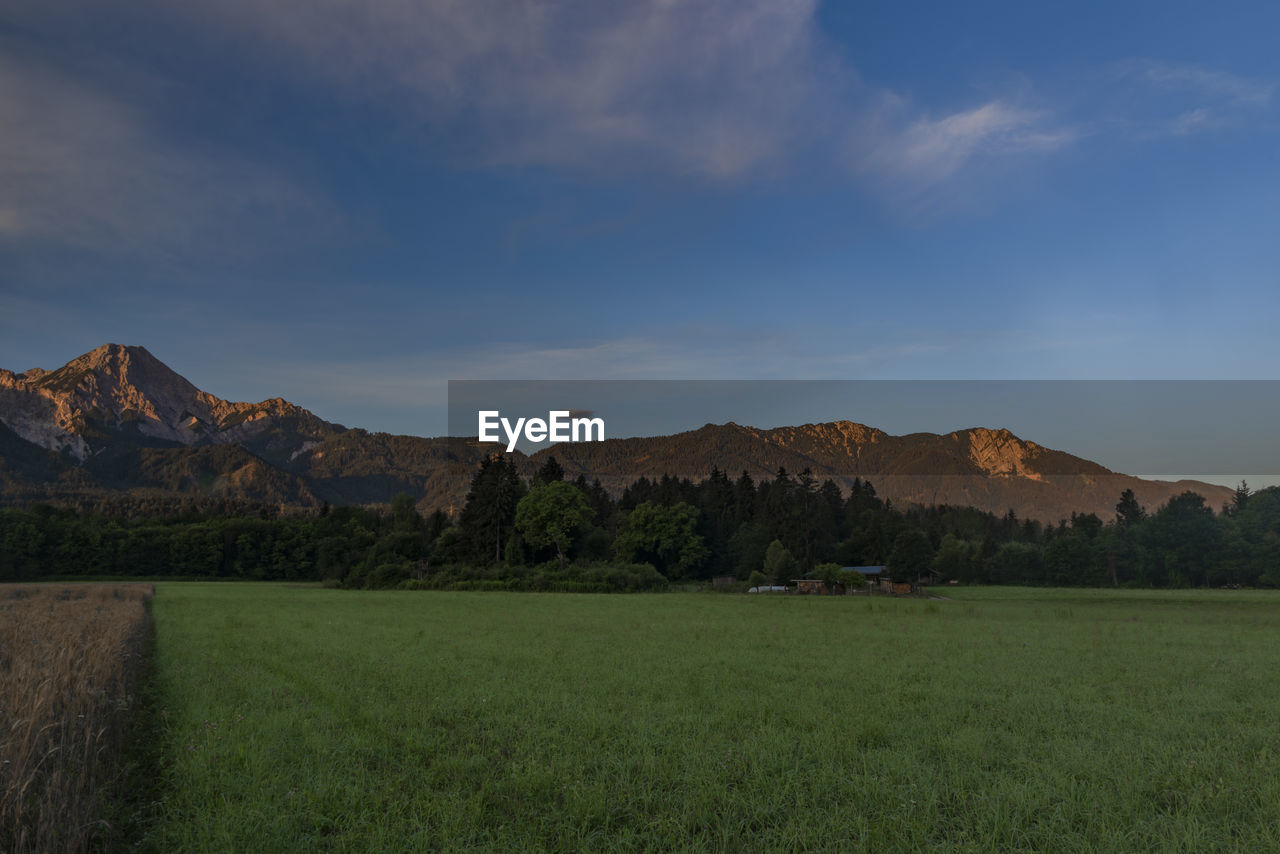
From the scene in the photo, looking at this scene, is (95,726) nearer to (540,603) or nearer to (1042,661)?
(1042,661)

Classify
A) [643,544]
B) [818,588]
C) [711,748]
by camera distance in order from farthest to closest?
[643,544], [818,588], [711,748]

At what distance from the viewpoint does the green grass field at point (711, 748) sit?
7.12 metres

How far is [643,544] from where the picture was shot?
87.5 metres

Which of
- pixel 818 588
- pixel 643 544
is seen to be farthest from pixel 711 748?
pixel 643 544

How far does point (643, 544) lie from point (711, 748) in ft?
257

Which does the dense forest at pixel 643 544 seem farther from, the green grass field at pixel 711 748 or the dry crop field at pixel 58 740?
the dry crop field at pixel 58 740

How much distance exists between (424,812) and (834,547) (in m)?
96.4

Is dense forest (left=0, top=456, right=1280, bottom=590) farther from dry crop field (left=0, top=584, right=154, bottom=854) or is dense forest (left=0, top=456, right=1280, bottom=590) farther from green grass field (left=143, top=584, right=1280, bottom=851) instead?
dry crop field (left=0, top=584, right=154, bottom=854)

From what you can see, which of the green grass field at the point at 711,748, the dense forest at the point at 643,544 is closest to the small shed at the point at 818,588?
the dense forest at the point at 643,544

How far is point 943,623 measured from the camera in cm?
3328

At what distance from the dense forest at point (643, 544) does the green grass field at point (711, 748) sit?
5203 centimetres

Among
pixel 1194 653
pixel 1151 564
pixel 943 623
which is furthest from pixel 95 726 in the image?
pixel 1151 564

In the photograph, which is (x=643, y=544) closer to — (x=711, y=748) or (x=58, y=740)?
(x=711, y=748)

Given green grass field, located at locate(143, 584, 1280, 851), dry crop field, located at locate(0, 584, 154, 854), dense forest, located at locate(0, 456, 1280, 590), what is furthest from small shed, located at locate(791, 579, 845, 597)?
dry crop field, located at locate(0, 584, 154, 854)
